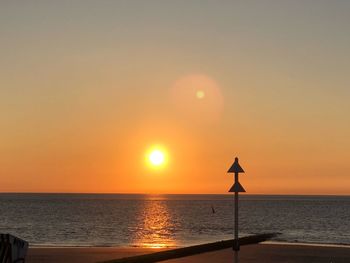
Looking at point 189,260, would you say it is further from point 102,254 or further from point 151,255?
point 102,254

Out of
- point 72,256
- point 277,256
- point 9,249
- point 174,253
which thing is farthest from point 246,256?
point 9,249

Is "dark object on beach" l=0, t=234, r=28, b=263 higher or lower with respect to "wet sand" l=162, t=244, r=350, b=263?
higher

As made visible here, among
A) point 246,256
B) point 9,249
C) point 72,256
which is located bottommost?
point 72,256

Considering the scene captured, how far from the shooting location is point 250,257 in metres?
29.0

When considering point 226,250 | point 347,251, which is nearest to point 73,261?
point 226,250

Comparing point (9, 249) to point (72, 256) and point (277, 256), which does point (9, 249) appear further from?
point (277, 256)

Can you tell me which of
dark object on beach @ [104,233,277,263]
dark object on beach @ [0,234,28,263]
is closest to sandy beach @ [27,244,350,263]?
dark object on beach @ [104,233,277,263]

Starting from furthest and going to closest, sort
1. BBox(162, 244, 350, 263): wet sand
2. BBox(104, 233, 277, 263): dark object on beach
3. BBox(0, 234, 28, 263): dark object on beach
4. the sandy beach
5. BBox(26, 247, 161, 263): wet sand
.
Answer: BBox(26, 247, 161, 263): wet sand
the sandy beach
BBox(162, 244, 350, 263): wet sand
BBox(104, 233, 277, 263): dark object on beach
BBox(0, 234, 28, 263): dark object on beach

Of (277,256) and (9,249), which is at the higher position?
(9,249)

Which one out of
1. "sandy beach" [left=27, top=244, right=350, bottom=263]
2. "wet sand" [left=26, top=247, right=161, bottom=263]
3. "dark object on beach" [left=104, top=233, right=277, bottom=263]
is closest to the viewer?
"dark object on beach" [left=104, top=233, right=277, bottom=263]

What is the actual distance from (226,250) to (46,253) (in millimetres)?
10025

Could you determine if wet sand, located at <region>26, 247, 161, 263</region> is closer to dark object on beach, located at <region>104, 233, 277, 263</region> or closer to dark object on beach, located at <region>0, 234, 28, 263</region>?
dark object on beach, located at <region>104, 233, 277, 263</region>

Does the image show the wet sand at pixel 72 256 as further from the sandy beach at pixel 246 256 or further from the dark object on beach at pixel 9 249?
the dark object on beach at pixel 9 249

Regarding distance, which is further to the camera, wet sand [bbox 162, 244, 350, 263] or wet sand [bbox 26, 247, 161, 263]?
wet sand [bbox 26, 247, 161, 263]
